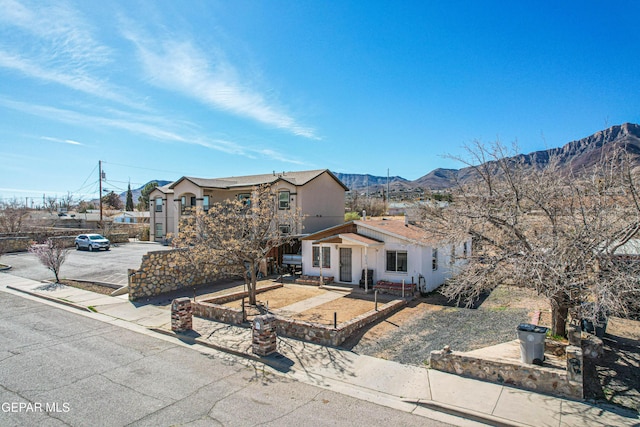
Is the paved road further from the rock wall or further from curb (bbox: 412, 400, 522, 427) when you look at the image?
the rock wall

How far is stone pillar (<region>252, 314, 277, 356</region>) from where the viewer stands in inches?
379

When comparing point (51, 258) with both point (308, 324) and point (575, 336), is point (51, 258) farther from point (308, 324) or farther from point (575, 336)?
point (575, 336)

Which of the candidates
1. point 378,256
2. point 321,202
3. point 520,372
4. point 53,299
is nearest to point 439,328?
point 520,372

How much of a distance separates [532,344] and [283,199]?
21.8 metres

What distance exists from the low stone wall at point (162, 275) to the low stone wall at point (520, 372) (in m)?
12.4

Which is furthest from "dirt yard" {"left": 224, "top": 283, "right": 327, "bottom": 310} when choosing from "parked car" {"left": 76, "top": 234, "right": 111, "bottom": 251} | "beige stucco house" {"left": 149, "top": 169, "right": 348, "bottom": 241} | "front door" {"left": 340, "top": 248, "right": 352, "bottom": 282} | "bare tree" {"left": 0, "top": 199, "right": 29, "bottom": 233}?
"bare tree" {"left": 0, "top": 199, "right": 29, "bottom": 233}

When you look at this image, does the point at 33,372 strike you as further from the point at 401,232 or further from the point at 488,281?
the point at 401,232

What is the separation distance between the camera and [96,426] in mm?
6418

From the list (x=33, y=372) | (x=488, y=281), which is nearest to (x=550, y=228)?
(x=488, y=281)

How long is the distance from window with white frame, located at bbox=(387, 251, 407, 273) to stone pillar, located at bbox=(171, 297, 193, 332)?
34.9ft

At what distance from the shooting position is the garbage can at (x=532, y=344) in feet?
26.8

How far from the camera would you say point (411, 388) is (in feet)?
25.9

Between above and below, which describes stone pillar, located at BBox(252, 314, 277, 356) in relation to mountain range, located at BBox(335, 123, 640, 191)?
below

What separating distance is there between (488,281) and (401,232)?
9.63 metres
